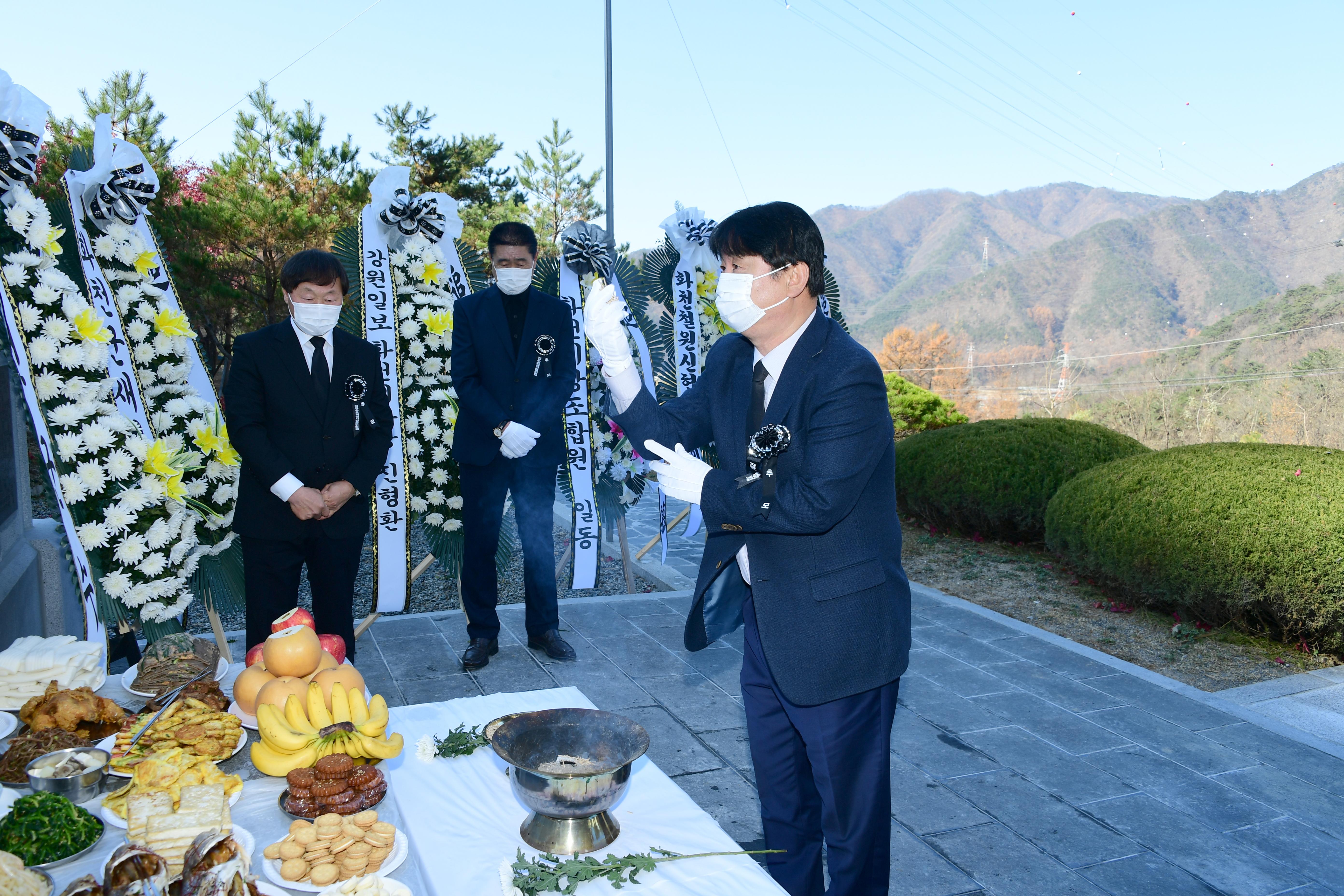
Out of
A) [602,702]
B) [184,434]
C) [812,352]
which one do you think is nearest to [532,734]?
[812,352]

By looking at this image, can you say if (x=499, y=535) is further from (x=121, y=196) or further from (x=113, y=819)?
(x=113, y=819)

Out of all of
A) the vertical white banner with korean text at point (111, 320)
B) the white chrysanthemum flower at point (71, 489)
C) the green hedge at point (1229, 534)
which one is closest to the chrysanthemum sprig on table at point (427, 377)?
the vertical white banner with korean text at point (111, 320)

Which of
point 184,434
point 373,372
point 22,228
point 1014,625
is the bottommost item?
point 1014,625

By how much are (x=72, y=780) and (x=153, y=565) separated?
2386mm

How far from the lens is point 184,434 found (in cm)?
459

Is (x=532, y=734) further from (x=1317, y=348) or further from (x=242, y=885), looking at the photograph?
(x=1317, y=348)

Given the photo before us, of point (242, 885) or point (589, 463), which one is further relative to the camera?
point (589, 463)

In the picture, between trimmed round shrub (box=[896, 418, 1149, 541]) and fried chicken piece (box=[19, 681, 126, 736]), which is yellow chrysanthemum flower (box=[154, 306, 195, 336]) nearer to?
fried chicken piece (box=[19, 681, 126, 736])

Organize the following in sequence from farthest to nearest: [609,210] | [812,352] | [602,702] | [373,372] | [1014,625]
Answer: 1. [609,210]
2. [1014,625]
3. [602,702]
4. [373,372]
5. [812,352]

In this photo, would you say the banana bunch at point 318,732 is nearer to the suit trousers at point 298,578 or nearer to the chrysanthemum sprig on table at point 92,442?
the suit trousers at point 298,578

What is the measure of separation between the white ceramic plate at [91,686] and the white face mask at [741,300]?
2.12 metres

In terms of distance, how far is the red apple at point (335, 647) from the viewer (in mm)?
2625

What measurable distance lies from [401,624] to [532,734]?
4.23m

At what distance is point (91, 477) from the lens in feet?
12.8
